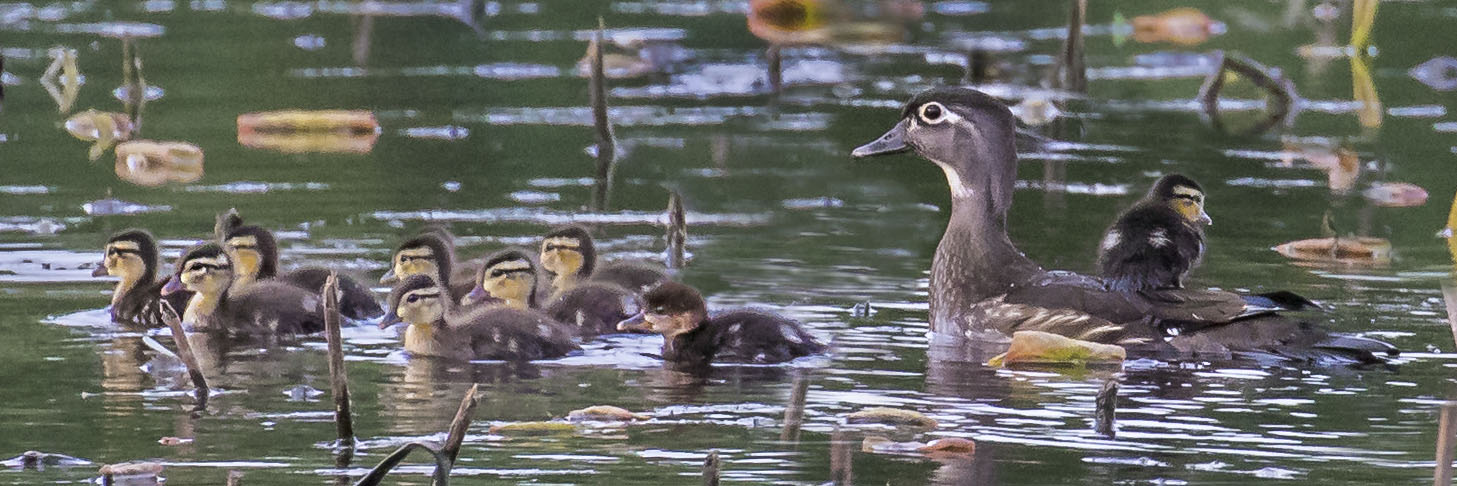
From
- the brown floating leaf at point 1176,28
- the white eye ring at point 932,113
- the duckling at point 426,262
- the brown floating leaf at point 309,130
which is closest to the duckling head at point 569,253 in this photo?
the duckling at point 426,262

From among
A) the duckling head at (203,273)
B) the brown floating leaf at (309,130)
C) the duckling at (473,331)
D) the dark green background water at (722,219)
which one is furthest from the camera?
the brown floating leaf at (309,130)

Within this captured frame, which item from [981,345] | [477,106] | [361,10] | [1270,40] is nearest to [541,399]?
[981,345]

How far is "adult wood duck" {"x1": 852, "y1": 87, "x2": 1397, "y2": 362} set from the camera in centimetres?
893

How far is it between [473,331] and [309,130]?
17.9 ft

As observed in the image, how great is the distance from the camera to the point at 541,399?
8289 mm

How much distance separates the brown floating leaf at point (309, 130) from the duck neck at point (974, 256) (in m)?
4.63

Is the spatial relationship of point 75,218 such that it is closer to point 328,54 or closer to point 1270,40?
point 328,54

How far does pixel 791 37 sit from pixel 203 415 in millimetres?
11583

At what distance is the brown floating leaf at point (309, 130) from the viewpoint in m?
14.0

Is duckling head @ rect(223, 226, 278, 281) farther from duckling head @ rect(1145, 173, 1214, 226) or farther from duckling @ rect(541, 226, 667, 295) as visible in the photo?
duckling head @ rect(1145, 173, 1214, 226)

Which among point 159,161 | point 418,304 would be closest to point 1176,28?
point 159,161

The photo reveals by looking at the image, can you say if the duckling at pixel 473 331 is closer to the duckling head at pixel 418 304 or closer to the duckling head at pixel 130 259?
the duckling head at pixel 418 304

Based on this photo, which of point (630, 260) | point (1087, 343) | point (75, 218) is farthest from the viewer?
point (75, 218)

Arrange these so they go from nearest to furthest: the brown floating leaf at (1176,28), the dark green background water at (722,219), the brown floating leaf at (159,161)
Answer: the dark green background water at (722,219) → the brown floating leaf at (159,161) → the brown floating leaf at (1176,28)
